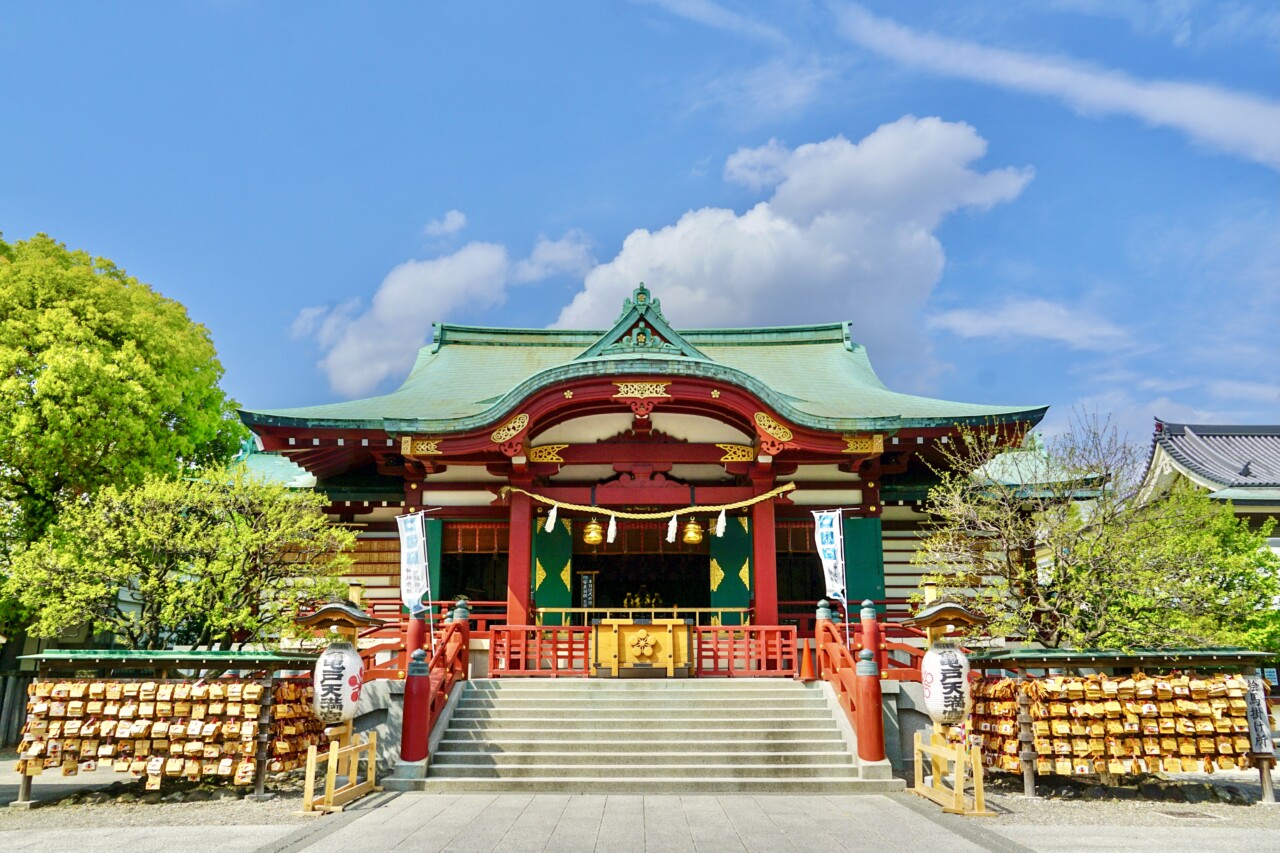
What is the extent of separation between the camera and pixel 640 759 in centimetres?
1116

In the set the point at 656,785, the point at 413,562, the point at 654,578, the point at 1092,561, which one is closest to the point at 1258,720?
the point at 1092,561

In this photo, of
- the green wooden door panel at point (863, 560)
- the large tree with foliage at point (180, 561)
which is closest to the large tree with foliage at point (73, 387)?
the large tree with foliage at point (180, 561)

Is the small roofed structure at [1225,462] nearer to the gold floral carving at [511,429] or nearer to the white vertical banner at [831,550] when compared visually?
the white vertical banner at [831,550]

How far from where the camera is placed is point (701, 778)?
10742 millimetres

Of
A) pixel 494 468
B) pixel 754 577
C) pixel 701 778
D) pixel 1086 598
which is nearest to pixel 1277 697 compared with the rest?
pixel 1086 598

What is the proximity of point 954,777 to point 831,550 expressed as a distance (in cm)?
500

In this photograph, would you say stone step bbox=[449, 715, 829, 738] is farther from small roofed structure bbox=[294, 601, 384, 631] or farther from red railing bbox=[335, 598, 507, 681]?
small roofed structure bbox=[294, 601, 384, 631]

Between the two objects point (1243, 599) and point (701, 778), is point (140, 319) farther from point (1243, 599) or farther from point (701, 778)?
point (1243, 599)

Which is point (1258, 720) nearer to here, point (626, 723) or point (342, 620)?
point (626, 723)

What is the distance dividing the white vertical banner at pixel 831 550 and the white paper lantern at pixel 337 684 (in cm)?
762

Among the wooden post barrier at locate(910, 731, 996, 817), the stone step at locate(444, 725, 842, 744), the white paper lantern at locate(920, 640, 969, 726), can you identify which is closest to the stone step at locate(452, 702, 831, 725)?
the stone step at locate(444, 725, 842, 744)

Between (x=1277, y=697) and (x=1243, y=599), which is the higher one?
(x=1243, y=599)

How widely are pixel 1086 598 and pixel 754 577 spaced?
221 inches

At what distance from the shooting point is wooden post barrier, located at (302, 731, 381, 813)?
930cm
